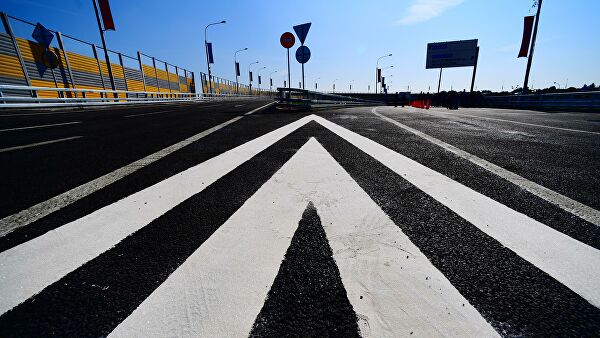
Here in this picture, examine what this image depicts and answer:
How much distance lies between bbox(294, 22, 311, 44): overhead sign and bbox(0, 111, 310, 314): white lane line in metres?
10.8

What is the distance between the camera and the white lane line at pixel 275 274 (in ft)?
2.76

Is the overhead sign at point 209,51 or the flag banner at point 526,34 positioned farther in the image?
the overhead sign at point 209,51

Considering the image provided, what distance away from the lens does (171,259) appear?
119 cm

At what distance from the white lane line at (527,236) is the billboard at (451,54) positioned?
55654 mm

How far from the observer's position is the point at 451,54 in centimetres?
4669

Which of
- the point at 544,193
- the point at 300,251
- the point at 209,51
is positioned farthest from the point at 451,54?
the point at 300,251

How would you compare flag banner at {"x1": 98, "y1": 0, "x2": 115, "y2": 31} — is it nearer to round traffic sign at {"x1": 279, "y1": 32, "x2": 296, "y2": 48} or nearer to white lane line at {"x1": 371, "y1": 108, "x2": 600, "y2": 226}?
round traffic sign at {"x1": 279, "y1": 32, "x2": 296, "y2": 48}

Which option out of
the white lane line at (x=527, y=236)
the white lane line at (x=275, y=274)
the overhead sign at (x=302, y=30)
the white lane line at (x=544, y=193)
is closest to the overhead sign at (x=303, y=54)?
the overhead sign at (x=302, y=30)

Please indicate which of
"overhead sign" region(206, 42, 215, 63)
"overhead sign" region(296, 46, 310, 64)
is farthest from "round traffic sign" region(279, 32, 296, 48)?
"overhead sign" region(206, 42, 215, 63)

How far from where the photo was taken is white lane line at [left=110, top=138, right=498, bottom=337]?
0.84 metres

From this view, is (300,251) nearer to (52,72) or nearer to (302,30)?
(302,30)

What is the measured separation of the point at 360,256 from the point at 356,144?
8.90 ft

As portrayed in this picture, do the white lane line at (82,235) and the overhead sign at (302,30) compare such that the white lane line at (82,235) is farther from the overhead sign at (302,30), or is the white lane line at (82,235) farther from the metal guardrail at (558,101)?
the metal guardrail at (558,101)

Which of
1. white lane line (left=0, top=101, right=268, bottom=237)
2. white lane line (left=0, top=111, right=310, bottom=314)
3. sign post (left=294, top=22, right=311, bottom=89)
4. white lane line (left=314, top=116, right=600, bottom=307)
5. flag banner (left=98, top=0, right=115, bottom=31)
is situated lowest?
white lane line (left=314, top=116, right=600, bottom=307)
